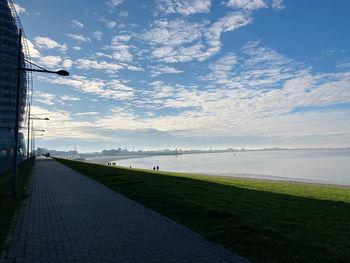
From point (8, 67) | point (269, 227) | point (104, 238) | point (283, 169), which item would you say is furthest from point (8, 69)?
point (269, 227)

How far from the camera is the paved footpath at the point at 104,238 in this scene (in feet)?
16.8

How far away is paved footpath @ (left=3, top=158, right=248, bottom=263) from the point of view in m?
5.12

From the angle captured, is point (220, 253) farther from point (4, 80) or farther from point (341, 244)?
point (4, 80)

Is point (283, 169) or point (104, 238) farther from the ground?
point (104, 238)

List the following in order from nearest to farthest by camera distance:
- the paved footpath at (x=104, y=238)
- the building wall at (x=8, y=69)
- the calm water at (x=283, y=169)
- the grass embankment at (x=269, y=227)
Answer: the paved footpath at (x=104, y=238) < the grass embankment at (x=269, y=227) < the calm water at (x=283, y=169) < the building wall at (x=8, y=69)

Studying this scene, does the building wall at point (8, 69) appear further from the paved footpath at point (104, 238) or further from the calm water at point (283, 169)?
the paved footpath at point (104, 238)

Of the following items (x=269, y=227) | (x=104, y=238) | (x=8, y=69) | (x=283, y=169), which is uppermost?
(x=8, y=69)

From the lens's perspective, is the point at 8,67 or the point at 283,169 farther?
the point at 8,67

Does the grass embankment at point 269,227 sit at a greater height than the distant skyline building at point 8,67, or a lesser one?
lesser

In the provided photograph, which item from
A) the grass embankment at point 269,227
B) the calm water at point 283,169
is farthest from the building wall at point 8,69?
the grass embankment at point 269,227

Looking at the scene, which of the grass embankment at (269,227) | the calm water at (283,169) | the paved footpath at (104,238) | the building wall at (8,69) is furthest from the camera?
the building wall at (8,69)

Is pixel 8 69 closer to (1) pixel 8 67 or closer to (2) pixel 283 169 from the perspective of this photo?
(1) pixel 8 67

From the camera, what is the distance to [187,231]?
6.74 m

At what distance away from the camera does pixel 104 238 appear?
20.5 feet
